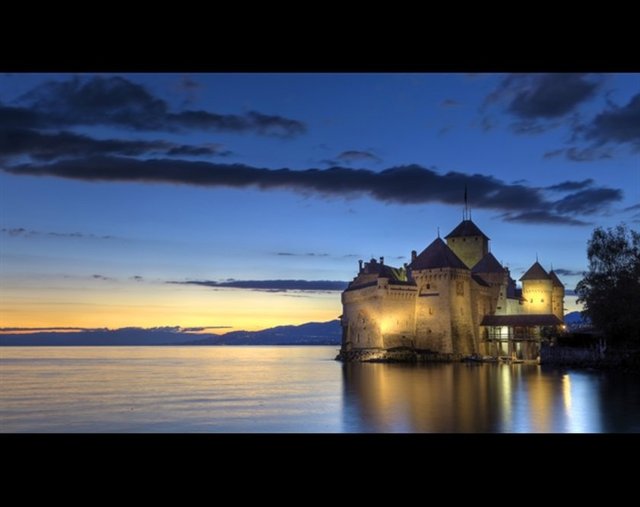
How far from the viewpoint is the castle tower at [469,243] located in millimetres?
51812

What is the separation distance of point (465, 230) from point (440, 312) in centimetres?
1110

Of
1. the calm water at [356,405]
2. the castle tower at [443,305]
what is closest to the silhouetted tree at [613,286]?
the calm water at [356,405]

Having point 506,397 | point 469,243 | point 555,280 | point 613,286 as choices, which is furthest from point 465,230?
point 506,397

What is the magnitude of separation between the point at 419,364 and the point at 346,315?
7252 millimetres

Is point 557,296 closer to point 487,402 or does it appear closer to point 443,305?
point 443,305

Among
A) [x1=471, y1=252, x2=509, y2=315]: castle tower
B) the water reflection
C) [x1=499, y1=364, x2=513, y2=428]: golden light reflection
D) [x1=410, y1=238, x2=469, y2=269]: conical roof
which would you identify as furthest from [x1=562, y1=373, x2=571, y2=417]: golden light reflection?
[x1=471, y1=252, x2=509, y2=315]: castle tower

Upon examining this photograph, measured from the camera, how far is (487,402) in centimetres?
2317

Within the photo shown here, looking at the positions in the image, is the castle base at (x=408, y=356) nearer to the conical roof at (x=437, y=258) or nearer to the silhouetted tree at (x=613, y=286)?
the conical roof at (x=437, y=258)
